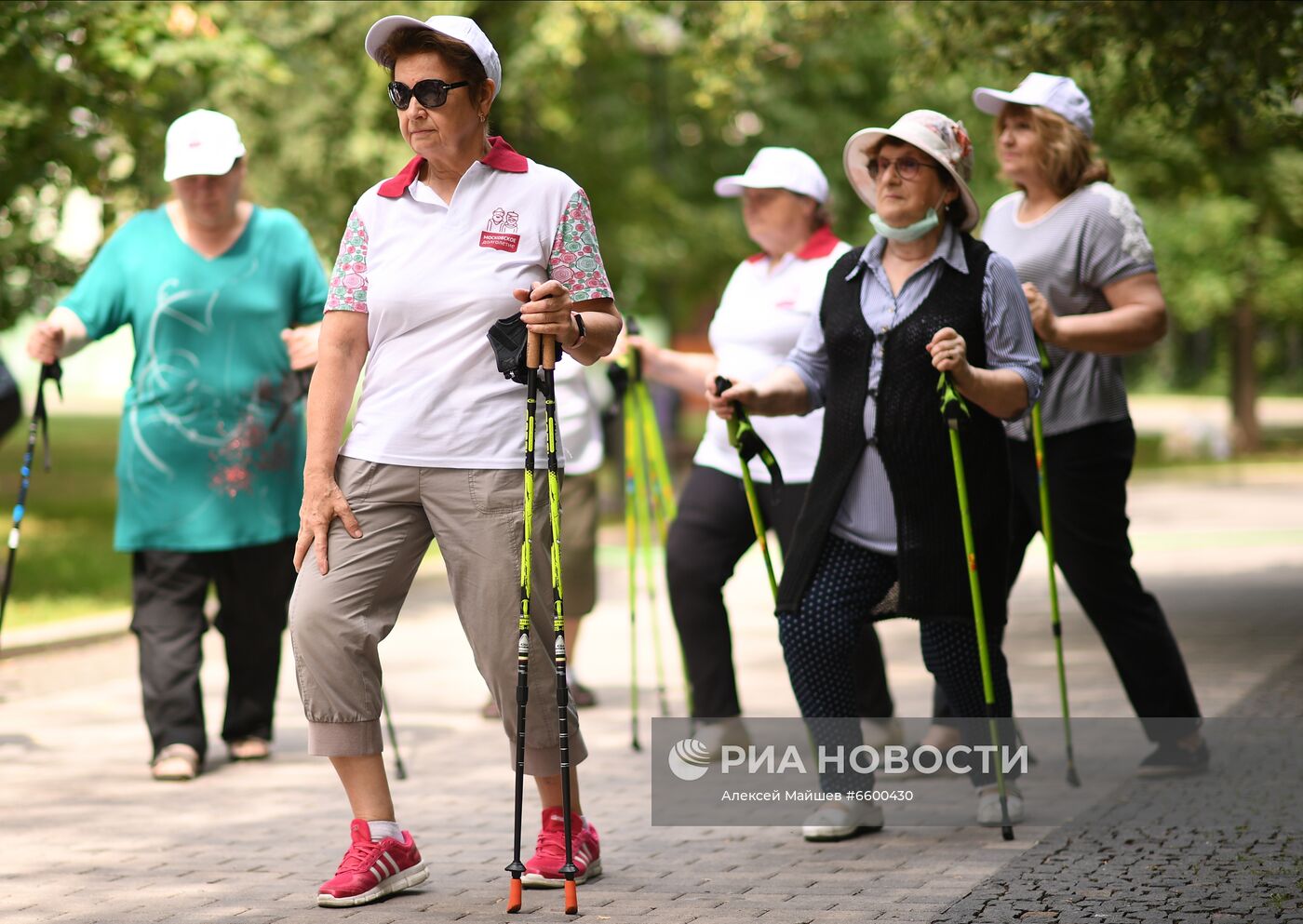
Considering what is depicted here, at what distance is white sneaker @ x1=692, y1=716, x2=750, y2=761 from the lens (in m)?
6.87

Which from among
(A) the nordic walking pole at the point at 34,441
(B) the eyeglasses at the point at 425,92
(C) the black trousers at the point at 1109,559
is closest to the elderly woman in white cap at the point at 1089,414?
(C) the black trousers at the point at 1109,559

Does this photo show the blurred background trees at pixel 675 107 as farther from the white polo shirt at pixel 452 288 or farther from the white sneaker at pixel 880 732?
the white polo shirt at pixel 452 288

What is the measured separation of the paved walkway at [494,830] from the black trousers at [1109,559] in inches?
12.9

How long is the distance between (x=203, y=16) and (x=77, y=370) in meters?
52.5

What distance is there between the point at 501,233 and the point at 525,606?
96cm

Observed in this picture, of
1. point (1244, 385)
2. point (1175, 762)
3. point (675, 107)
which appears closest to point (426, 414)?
point (1175, 762)

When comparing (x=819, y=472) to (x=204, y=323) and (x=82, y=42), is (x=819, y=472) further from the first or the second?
(x=82, y=42)

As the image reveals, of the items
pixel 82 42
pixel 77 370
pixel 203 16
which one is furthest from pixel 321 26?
pixel 77 370

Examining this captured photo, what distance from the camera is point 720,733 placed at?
22.6 feet

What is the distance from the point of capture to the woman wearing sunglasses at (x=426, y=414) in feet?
15.6

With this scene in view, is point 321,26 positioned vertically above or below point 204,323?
above

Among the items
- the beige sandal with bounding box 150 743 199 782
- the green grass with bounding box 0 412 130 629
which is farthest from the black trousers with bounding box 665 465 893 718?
the green grass with bounding box 0 412 130 629

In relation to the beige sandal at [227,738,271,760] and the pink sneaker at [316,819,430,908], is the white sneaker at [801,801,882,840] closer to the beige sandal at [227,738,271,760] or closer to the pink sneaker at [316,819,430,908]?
the pink sneaker at [316,819,430,908]

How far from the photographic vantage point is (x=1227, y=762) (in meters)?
6.57
